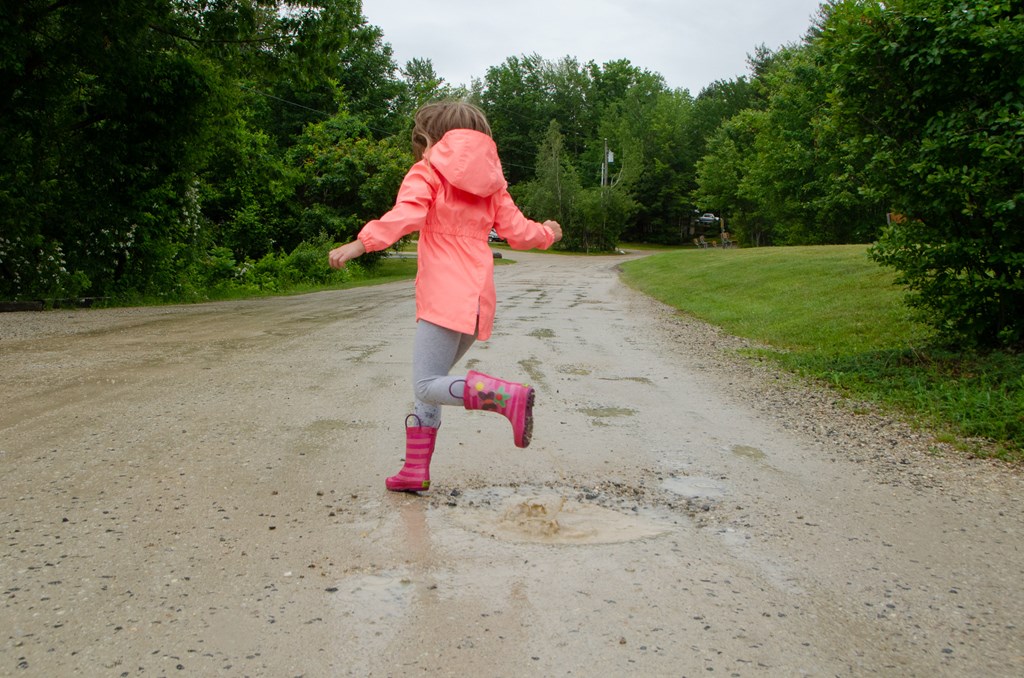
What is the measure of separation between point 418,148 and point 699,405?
358 cm

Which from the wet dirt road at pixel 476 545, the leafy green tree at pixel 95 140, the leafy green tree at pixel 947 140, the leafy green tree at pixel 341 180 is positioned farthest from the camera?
the leafy green tree at pixel 341 180

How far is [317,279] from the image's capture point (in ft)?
87.1

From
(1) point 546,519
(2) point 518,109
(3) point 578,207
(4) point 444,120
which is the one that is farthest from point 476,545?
(2) point 518,109

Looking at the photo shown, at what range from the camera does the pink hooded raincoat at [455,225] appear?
3.82 meters

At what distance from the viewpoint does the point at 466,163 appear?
3.82 metres

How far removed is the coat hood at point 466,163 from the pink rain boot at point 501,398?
0.86m

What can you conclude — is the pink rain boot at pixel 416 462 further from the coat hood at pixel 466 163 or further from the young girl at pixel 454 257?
the coat hood at pixel 466 163

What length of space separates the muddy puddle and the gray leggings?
0.52 meters

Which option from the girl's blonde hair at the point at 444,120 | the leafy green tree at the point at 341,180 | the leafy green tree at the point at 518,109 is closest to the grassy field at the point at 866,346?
the girl's blonde hair at the point at 444,120

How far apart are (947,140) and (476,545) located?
5537 mm

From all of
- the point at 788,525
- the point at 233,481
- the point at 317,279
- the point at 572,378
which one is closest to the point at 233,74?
the point at 317,279

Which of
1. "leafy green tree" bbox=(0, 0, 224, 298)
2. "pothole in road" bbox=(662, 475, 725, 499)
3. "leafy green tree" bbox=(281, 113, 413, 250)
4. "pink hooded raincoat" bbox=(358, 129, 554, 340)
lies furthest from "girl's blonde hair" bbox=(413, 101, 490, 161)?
"leafy green tree" bbox=(281, 113, 413, 250)

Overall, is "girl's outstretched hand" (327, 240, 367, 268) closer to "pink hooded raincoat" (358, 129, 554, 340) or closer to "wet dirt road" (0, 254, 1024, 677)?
"pink hooded raincoat" (358, 129, 554, 340)

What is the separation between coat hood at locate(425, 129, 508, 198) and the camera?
3807mm
